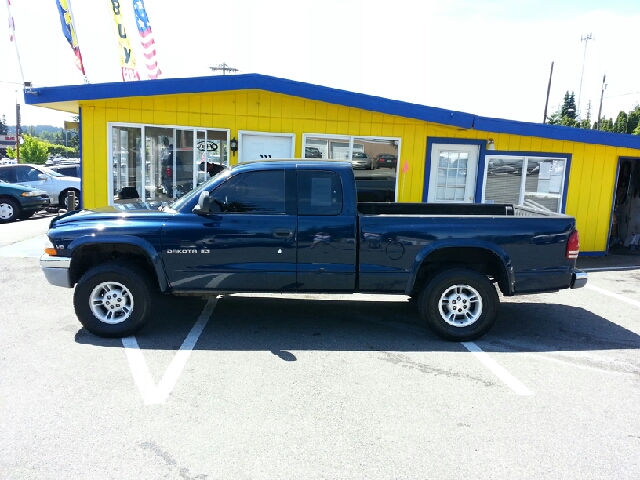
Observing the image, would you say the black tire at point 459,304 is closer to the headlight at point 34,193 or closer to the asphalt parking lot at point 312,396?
the asphalt parking lot at point 312,396

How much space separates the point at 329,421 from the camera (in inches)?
152

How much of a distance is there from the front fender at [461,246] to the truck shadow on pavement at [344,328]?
749 mm

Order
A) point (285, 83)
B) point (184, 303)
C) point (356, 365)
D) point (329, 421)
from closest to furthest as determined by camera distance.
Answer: point (329, 421) < point (356, 365) < point (184, 303) < point (285, 83)

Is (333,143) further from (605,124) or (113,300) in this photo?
(605,124)

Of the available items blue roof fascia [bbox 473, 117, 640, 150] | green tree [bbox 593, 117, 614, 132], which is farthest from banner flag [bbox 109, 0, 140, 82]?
green tree [bbox 593, 117, 614, 132]

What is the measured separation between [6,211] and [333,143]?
1005cm

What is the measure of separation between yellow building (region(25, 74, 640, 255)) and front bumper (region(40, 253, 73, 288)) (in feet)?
14.1

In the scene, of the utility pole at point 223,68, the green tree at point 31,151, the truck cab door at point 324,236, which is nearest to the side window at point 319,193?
the truck cab door at point 324,236

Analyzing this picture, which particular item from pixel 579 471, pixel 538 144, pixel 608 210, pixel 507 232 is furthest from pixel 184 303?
pixel 608 210

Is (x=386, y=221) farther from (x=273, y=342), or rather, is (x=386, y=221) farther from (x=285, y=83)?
(x=285, y=83)

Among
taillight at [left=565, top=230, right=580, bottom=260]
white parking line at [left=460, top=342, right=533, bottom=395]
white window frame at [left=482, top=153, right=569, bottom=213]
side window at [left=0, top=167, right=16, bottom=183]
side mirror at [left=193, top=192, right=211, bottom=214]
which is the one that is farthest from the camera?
side window at [left=0, top=167, right=16, bottom=183]

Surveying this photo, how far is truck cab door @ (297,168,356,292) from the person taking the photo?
5.44 meters

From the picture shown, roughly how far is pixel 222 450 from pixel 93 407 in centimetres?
124

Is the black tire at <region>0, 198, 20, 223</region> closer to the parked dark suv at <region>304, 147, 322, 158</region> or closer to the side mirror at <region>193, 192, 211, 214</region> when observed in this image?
the parked dark suv at <region>304, 147, 322, 158</region>
